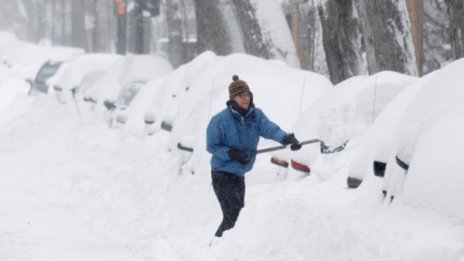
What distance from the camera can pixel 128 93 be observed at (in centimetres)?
1862

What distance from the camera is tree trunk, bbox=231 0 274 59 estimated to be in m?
16.1

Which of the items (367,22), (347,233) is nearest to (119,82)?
(367,22)

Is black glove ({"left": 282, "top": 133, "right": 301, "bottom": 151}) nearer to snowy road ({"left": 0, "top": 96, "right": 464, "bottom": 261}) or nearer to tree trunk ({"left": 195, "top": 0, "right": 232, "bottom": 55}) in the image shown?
snowy road ({"left": 0, "top": 96, "right": 464, "bottom": 261})

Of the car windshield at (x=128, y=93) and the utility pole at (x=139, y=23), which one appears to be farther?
the utility pole at (x=139, y=23)

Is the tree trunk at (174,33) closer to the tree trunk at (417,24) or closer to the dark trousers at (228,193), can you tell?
the tree trunk at (417,24)

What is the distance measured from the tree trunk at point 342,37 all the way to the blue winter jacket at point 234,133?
4.84 m

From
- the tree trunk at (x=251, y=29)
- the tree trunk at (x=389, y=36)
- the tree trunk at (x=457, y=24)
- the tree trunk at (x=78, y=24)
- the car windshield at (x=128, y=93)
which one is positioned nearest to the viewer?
the tree trunk at (x=457, y=24)

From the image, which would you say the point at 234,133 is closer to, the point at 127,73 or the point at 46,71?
the point at 127,73

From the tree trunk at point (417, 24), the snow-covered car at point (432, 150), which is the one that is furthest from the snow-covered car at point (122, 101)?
the snow-covered car at point (432, 150)

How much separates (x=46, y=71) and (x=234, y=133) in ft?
74.5

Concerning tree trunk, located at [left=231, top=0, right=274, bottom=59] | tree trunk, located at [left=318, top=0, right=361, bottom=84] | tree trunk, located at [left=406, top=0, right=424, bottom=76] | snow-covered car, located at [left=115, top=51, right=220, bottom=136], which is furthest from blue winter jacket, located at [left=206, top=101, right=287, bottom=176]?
tree trunk, located at [left=231, top=0, right=274, bottom=59]

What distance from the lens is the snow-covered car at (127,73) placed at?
1995 cm

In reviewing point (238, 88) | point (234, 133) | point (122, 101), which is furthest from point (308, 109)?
point (122, 101)

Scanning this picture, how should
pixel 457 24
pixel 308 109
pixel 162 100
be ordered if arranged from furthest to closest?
pixel 162 100
pixel 457 24
pixel 308 109
